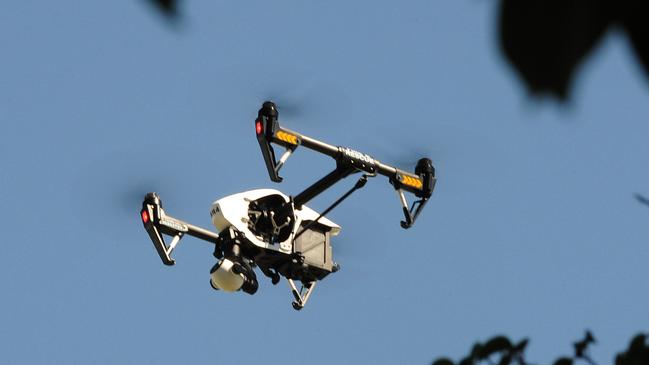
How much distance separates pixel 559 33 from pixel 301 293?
750 inches

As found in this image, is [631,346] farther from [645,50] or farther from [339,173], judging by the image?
[339,173]

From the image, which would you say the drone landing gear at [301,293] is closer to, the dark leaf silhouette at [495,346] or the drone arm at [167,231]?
the drone arm at [167,231]

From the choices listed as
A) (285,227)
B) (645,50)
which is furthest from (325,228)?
(645,50)

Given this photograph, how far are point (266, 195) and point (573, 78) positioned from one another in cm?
1860

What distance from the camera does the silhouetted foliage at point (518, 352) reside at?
375cm

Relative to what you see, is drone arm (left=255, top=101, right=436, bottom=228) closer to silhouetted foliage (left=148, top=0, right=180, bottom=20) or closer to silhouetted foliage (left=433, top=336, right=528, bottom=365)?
silhouetted foliage (left=433, top=336, right=528, bottom=365)

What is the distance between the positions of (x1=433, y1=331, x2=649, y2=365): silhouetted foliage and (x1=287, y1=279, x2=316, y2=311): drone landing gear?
15752 millimetres

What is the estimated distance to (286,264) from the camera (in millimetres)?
19281

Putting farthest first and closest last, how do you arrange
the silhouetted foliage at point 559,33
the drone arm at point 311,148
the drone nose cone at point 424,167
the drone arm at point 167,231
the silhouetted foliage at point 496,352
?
the drone nose cone at point 424,167 → the drone arm at point 167,231 → the drone arm at point 311,148 → the silhouetted foliage at point 496,352 → the silhouetted foliage at point 559,33

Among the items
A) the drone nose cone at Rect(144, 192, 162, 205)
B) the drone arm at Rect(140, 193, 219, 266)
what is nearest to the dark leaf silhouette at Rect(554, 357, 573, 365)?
the drone arm at Rect(140, 193, 219, 266)

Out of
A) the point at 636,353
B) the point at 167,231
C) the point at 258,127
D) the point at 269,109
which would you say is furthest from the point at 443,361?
the point at 167,231

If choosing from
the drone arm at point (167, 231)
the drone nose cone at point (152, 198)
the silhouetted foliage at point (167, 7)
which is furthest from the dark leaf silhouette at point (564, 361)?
the drone nose cone at point (152, 198)

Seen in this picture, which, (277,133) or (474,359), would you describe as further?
(277,133)

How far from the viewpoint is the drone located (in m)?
18.8
